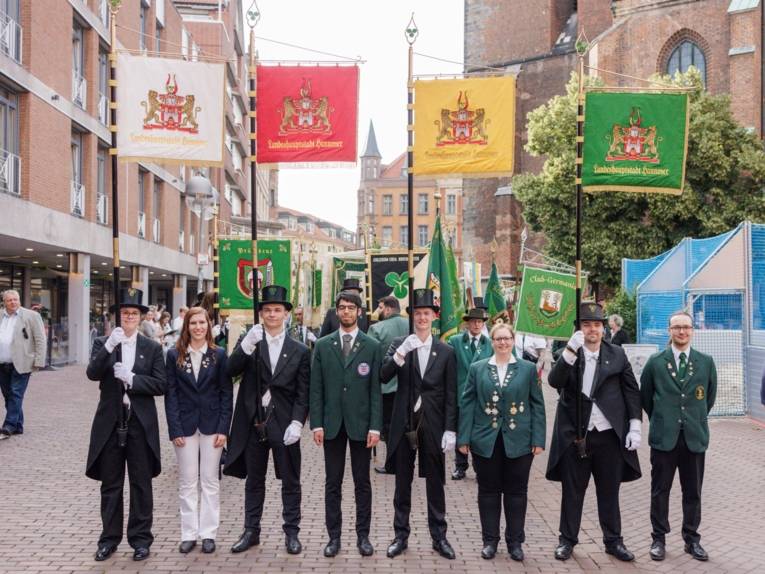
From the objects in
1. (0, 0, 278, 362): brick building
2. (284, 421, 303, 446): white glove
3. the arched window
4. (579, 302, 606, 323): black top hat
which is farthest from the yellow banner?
the arched window

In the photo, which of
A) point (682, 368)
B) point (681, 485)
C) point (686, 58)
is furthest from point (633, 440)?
point (686, 58)

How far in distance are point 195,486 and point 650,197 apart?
27.6 m

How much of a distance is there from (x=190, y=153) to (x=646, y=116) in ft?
16.4

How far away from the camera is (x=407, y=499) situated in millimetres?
6555

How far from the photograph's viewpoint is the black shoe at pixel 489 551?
249 inches

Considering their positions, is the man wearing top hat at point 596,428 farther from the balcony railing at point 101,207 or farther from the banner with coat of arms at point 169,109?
the balcony railing at point 101,207

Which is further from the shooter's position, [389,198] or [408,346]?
[389,198]

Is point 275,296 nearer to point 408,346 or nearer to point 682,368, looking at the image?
point 408,346

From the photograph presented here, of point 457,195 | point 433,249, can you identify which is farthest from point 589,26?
point 457,195

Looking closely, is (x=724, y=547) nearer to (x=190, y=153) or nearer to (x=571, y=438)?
(x=571, y=438)

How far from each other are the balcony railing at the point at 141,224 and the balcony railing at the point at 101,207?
149 inches

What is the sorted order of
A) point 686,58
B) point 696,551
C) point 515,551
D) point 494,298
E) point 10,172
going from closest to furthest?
point 515,551 < point 696,551 < point 494,298 < point 10,172 < point 686,58

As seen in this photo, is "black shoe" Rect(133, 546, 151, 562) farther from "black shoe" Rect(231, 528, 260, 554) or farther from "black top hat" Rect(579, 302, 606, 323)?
"black top hat" Rect(579, 302, 606, 323)

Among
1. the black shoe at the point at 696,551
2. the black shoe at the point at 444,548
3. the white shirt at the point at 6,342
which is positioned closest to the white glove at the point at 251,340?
the black shoe at the point at 444,548
